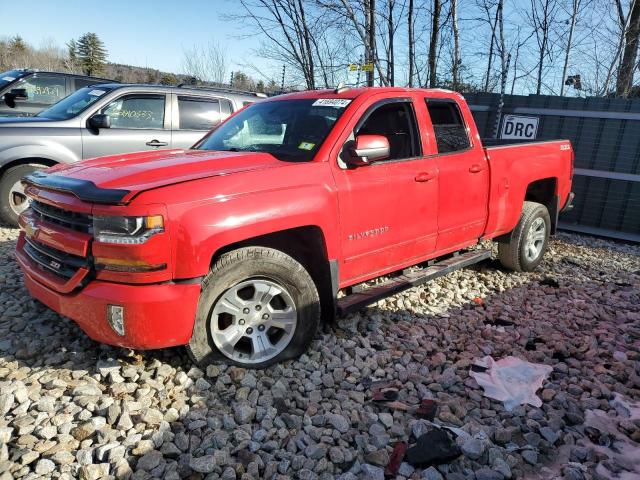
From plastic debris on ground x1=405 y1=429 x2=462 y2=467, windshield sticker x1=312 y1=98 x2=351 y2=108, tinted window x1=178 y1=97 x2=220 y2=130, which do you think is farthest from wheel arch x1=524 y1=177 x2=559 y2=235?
tinted window x1=178 y1=97 x2=220 y2=130

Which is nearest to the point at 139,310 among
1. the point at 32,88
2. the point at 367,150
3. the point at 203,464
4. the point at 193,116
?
the point at 203,464

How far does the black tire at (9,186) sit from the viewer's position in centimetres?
593

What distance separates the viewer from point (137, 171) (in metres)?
2.92

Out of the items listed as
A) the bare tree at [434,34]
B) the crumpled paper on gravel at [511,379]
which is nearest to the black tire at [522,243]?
the crumpled paper on gravel at [511,379]

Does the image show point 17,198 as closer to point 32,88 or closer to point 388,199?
point 32,88

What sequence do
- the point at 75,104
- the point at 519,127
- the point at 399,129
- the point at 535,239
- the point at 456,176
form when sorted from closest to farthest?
the point at 399,129, the point at 456,176, the point at 535,239, the point at 75,104, the point at 519,127

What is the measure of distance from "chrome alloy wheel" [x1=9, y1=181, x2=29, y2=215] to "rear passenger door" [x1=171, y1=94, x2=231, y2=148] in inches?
81.0

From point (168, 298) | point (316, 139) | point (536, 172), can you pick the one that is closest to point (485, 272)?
point (536, 172)

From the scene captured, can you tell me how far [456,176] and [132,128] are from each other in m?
4.70

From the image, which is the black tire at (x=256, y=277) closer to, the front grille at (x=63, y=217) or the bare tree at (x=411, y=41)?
the front grille at (x=63, y=217)

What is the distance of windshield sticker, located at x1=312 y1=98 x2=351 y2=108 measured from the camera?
3627 millimetres

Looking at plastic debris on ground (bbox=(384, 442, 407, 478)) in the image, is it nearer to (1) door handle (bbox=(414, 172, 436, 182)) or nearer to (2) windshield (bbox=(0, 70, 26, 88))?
(1) door handle (bbox=(414, 172, 436, 182))

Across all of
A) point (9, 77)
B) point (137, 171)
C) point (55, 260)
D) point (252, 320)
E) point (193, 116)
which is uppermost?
point (9, 77)

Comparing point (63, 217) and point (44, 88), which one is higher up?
point (44, 88)
